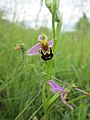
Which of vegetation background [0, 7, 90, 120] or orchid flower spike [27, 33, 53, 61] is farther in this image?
vegetation background [0, 7, 90, 120]

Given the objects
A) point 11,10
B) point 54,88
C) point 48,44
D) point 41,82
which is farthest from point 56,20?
point 11,10

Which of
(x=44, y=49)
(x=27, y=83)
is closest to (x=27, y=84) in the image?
(x=27, y=83)

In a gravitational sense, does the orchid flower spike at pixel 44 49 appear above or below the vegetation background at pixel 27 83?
above

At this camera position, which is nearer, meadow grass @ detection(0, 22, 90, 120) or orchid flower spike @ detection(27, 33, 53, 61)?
orchid flower spike @ detection(27, 33, 53, 61)

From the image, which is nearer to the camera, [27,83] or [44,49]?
[44,49]

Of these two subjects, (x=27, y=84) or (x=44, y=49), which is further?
(x=27, y=84)

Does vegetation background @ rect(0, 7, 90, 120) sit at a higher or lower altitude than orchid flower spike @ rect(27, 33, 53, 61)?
lower

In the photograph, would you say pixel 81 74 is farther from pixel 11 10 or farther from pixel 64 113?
pixel 11 10

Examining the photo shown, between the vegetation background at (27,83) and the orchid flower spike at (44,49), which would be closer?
the orchid flower spike at (44,49)

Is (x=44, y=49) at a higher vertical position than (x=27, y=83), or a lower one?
higher

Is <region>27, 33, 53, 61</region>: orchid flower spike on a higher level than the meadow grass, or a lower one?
higher

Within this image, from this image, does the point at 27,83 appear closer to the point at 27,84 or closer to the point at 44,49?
the point at 27,84
